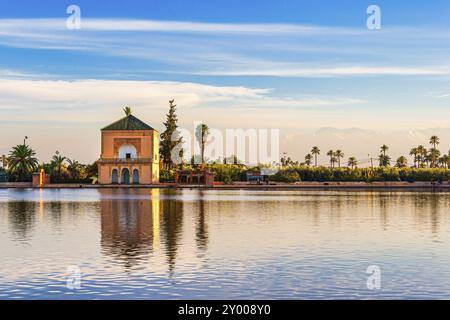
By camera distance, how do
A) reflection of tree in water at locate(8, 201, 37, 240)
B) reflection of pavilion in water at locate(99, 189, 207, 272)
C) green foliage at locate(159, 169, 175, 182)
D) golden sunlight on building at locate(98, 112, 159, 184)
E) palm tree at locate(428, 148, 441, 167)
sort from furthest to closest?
palm tree at locate(428, 148, 441, 167), green foliage at locate(159, 169, 175, 182), golden sunlight on building at locate(98, 112, 159, 184), reflection of tree in water at locate(8, 201, 37, 240), reflection of pavilion in water at locate(99, 189, 207, 272)

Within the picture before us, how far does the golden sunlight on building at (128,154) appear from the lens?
312 feet

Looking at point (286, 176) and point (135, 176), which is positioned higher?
point (135, 176)

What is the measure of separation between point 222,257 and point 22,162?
8262cm

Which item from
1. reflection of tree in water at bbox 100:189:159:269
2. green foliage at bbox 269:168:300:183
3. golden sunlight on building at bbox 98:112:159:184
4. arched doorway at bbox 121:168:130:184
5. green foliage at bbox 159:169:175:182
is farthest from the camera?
green foliage at bbox 269:168:300:183

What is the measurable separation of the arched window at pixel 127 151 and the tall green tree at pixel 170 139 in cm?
743

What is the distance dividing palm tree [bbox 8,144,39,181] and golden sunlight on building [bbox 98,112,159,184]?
32.1 ft

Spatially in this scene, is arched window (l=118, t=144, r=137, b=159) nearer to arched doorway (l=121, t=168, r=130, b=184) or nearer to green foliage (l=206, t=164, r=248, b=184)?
arched doorway (l=121, t=168, r=130, b=184)

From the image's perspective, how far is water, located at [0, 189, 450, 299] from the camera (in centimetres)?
1380

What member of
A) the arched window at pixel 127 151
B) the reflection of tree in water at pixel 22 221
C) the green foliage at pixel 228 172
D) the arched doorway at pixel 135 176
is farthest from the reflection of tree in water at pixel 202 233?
the green foliage at pixel 228 172

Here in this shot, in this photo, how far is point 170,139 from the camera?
103 meters

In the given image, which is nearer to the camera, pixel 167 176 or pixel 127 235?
pixel 127 235

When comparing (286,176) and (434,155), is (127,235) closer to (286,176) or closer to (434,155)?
(286,176)

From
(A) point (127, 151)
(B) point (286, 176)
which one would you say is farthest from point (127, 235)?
(B) point (286, 176)

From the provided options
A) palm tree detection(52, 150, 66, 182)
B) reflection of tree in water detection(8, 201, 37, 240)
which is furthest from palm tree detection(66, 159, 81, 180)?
reflection of tree in water detection(8, 201, 37, 240)
